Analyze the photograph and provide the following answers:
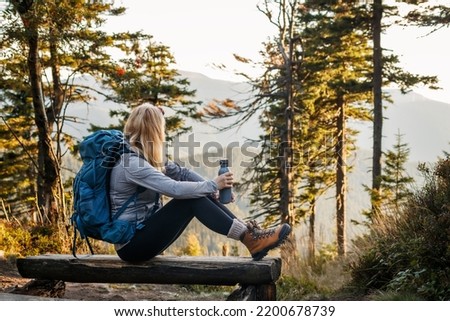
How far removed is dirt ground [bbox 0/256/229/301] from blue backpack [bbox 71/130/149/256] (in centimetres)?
97

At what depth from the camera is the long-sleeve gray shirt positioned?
3844 mm

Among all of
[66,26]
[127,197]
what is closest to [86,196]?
[127,197]

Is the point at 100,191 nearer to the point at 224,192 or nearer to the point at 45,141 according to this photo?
the point at 224,192

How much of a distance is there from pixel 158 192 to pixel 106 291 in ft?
8.23

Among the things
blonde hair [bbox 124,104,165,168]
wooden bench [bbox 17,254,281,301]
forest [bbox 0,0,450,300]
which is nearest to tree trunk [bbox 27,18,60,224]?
forest [bbox 0,0,450,300]

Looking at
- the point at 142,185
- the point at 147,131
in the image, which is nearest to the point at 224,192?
the point at 142,185

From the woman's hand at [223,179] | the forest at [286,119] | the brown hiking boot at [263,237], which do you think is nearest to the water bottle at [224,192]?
the woman's hand at [223,179]

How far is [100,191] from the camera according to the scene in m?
3.98

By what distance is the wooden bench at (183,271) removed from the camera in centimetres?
394

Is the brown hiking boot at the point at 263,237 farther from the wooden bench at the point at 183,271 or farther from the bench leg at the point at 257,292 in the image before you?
the bench leg at the point at 257,292

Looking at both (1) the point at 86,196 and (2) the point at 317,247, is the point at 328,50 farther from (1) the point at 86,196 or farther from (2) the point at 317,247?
(1) the point at 86,196

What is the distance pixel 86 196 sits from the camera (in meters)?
3.95

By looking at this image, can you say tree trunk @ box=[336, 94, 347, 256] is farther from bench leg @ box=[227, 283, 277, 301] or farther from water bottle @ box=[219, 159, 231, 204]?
water bottle @ box=[219, 159, 231, 204]

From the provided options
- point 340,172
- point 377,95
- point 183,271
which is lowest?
point 183,271
